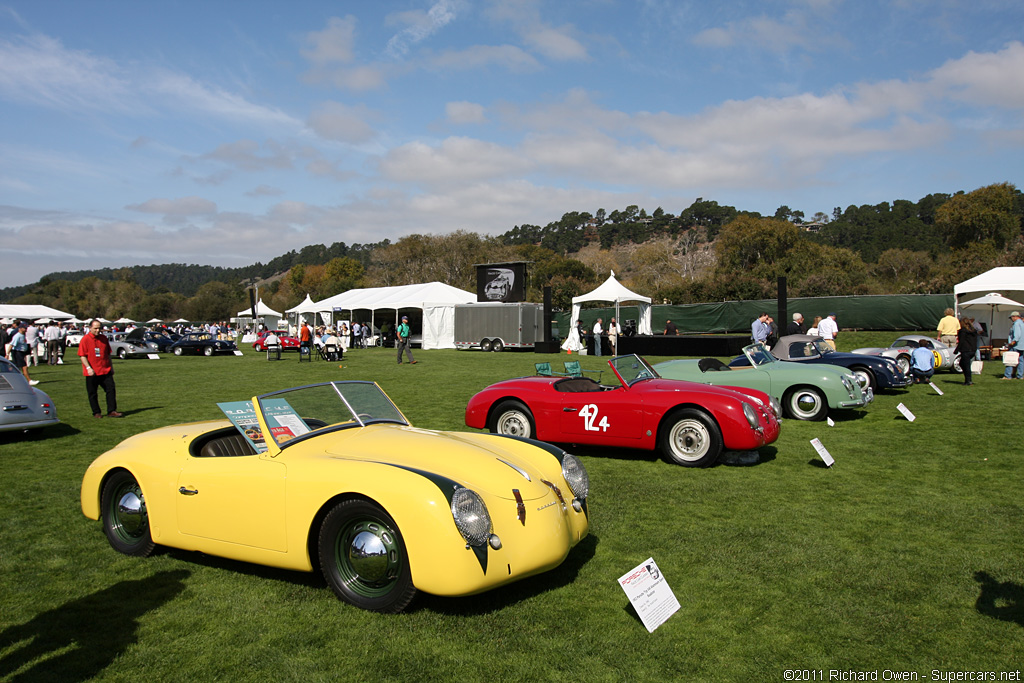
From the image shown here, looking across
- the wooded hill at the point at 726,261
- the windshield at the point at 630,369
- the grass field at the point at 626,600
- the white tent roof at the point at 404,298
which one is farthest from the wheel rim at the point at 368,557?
the wooded hill at the point at 726,261

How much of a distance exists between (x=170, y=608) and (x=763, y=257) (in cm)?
8261

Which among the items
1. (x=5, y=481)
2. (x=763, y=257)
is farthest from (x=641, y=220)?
(x=5, y=481)

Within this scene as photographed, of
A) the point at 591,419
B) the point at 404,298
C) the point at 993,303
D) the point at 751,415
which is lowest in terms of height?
the point at 591,419

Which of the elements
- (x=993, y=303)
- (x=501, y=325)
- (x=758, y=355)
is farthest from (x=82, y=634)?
(x=501, y=325)

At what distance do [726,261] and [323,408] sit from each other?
8123 cm

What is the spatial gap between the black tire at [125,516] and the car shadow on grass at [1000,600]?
5.20 m

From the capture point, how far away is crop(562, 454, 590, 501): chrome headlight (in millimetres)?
4414

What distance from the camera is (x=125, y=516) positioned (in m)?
4.67

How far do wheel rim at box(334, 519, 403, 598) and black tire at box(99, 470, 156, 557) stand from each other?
1.68 meters

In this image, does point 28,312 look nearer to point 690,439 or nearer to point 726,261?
point 690,439

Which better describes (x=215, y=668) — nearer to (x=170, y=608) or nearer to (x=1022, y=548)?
(x=170, y=608)

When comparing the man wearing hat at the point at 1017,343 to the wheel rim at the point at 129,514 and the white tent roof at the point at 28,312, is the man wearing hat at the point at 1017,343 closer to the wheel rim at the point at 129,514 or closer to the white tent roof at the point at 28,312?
the wheel rim at the point at 129,514

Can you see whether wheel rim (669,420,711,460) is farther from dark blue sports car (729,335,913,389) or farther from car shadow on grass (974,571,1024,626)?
dark blue sports car (729,335,913,389)

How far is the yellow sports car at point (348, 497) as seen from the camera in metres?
3.48
